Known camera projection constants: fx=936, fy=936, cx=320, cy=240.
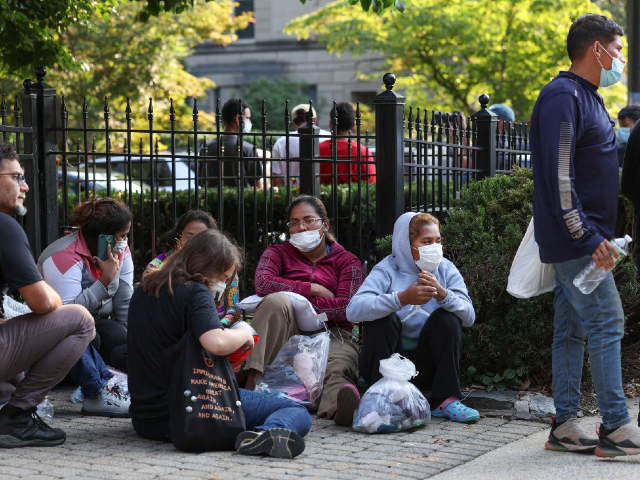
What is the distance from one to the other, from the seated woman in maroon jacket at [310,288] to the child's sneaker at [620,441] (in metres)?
1.58

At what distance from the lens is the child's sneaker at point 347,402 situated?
5172 millimetres

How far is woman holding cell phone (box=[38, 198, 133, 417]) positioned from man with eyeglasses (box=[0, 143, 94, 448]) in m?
0.55

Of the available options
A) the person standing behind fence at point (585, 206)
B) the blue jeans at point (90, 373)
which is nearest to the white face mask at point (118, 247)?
the blue jeans at point (90, 373)

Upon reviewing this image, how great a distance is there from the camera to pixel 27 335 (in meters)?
4.66

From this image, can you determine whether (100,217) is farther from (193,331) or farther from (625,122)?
(625,122)

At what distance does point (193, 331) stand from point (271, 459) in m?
0.71

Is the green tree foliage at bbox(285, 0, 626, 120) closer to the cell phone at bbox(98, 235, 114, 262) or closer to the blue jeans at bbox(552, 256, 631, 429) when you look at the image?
the cell phone at bbox(98, 235, 114, 262)

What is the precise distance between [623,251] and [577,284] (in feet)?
0.92

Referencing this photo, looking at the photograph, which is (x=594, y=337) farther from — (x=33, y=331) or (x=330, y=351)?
(x=33, y=331)

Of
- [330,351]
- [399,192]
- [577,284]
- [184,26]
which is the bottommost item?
[330,351]

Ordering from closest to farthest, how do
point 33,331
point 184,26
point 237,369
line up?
point 33,331, point 237,369, point 184,26

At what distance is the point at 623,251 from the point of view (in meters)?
4.42

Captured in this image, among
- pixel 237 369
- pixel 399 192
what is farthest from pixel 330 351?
pixel 399 192

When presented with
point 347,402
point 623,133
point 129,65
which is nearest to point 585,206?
point 347,402
